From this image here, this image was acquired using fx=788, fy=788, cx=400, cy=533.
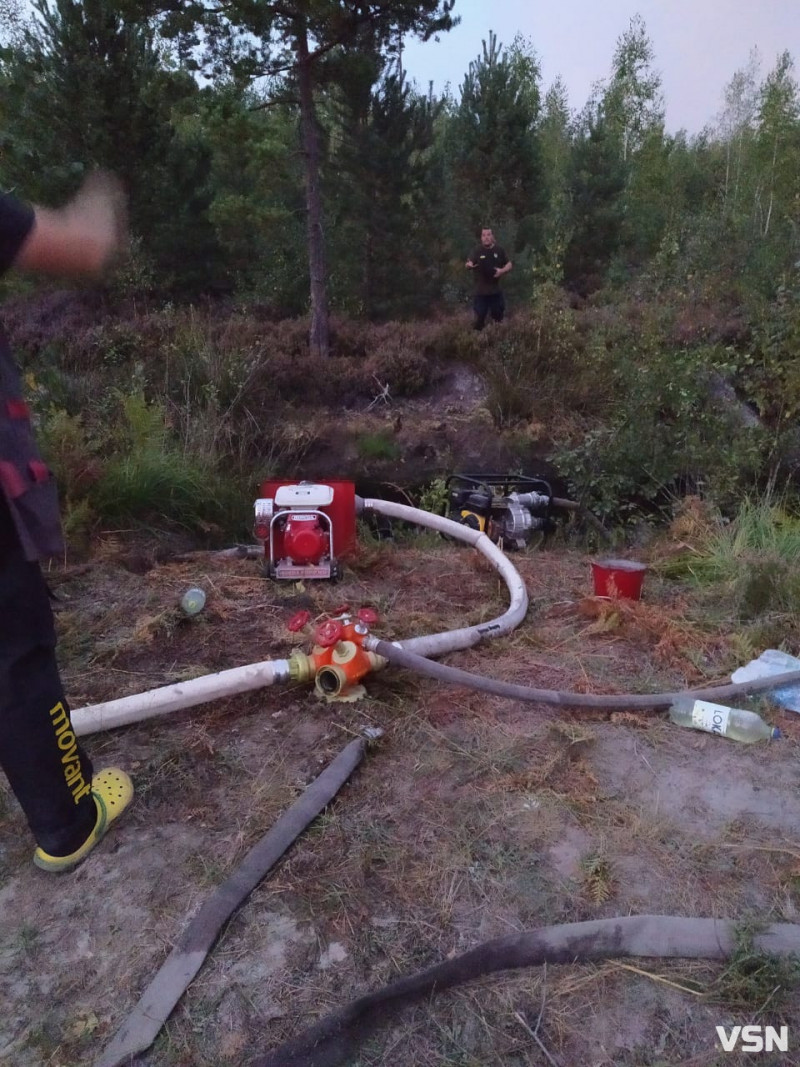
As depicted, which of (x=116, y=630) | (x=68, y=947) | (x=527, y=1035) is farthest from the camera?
(x=116, y=630)

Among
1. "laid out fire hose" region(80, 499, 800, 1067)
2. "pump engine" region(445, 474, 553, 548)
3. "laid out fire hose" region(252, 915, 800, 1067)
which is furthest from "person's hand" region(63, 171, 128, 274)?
"pump engine" region(445, 474, 553, 548)

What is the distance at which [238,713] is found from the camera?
99.5 inches

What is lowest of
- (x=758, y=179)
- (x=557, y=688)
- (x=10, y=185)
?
(x=557, y=688)

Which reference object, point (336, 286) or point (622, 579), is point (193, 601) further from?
point (336, 286)

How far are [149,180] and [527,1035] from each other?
1130 centimetres

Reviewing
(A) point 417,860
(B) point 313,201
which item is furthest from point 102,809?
(B) point 313,201

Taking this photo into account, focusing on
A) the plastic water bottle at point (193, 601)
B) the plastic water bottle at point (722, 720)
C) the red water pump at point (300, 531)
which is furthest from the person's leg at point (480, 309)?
the plastic water bottle at point (722, 720)

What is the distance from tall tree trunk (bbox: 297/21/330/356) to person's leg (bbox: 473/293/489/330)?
2.06 metres

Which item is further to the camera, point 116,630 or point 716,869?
point 116,630

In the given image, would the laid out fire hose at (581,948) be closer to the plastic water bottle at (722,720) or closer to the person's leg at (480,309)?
the plastic water bottle at (722,720)

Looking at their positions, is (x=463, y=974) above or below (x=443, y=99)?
below

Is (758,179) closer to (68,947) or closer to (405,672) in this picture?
(405,672)

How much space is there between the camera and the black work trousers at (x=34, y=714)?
5.32 feet

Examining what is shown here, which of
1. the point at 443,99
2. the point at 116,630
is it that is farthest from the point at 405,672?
the point at 443,99
